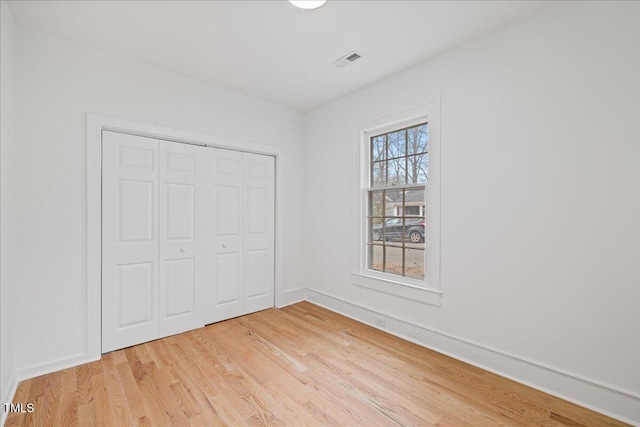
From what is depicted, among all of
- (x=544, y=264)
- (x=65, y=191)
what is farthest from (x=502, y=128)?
(x=65, y=191)

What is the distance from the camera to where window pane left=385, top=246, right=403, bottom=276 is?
3207 mm

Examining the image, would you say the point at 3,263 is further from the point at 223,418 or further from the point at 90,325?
the point at 223,418

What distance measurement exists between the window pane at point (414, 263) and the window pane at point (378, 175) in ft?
2.84

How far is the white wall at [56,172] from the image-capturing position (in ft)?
7.59

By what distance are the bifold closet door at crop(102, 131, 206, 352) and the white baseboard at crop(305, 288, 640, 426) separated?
2216 millimetres

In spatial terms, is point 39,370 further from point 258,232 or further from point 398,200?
point 398,200

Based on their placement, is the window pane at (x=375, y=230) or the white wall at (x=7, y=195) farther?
the window pane at (x=375, y=230)

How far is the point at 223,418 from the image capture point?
72.7 inches

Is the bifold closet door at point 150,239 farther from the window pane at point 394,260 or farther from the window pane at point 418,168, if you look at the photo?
the window pane at point 418,168

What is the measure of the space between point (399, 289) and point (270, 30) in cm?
276

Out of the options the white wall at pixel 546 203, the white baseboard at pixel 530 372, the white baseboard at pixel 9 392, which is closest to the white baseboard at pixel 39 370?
the white baseboard at pixel 9 392

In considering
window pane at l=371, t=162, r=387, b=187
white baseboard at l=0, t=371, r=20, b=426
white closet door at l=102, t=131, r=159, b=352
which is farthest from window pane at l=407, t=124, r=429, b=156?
white baseboard at l=0, t=371, r=20, b=426

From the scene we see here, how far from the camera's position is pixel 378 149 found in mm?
3471

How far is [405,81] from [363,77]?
1.55 ft
